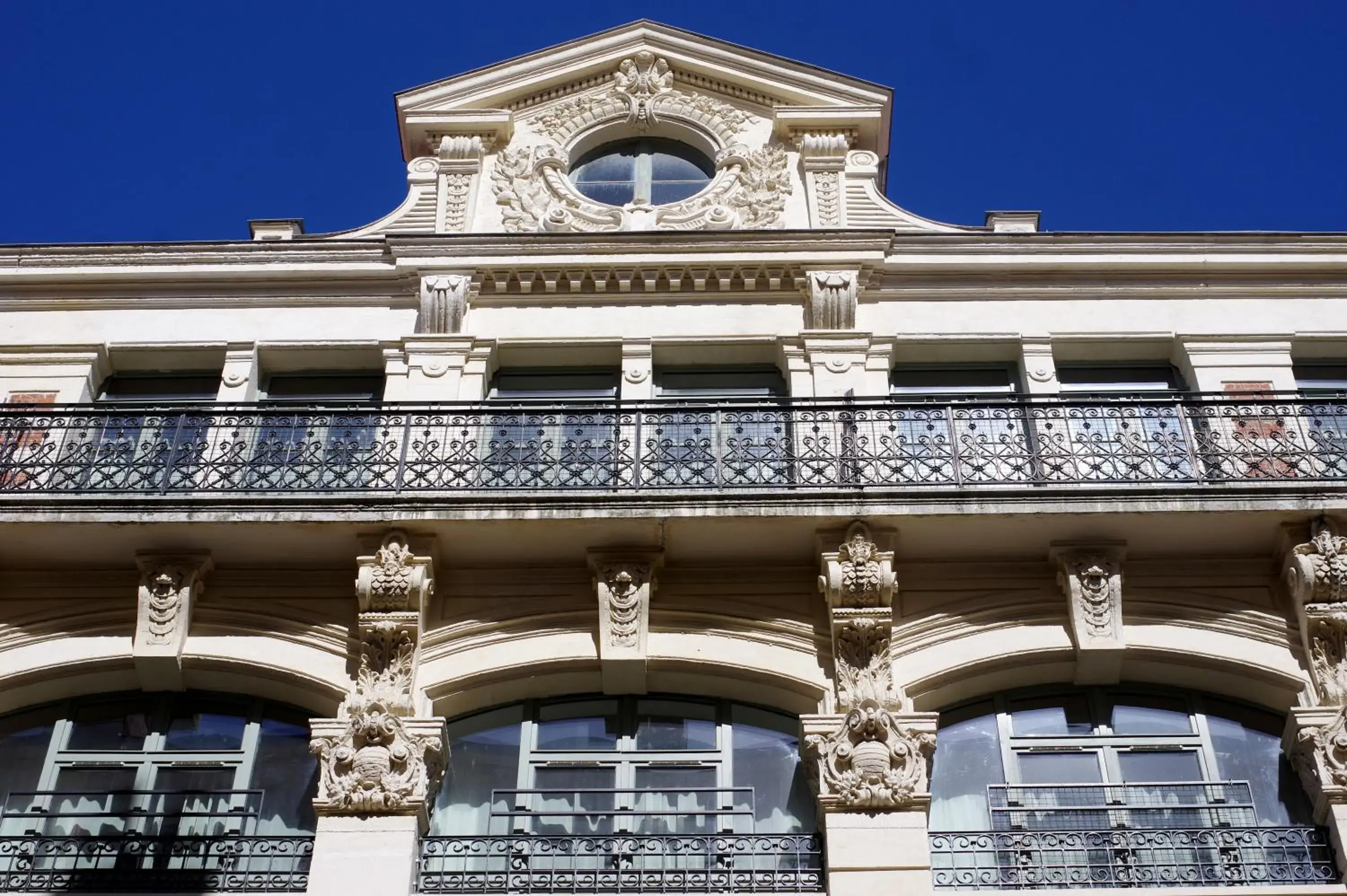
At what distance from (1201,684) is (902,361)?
13.0 feet

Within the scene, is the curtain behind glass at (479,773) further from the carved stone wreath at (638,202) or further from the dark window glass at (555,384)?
the carved stone wreath at (638,202)

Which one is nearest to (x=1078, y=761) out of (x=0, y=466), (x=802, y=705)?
(x=802, y=705)

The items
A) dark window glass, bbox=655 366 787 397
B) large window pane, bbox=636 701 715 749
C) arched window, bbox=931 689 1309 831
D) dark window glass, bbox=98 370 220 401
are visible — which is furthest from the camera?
dark window glass, bbox=98 370 220 401

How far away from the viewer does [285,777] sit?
10.8 metres

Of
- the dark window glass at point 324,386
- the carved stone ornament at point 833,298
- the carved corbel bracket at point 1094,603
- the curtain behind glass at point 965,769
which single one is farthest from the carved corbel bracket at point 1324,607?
the dark window glass at point 324,386

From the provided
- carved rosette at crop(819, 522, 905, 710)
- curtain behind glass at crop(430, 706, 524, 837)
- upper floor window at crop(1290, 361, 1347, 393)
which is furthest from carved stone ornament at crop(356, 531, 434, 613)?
upper floor window at crop(1290, 361, 1347, 393)

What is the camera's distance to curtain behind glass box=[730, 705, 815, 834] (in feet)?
34.3

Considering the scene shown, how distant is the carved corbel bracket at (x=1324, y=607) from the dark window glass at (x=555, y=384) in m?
5.62

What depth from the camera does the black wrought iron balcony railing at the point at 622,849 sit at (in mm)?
9875

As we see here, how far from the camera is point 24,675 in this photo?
11.1m

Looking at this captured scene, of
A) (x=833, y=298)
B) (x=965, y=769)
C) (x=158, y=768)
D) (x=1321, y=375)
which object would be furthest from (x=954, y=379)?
(x=158, y=768)

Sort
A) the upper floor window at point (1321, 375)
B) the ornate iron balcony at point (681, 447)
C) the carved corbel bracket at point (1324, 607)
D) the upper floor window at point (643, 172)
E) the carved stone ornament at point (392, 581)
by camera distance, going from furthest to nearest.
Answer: the upper floor window at point (643, 172) < the upper floor window at point (1321, 375) < the ornate iron balcony at point (681, 447) < the carved stone ornament at point (392, 581) < the carved corbel bracket at point (1324, 607)

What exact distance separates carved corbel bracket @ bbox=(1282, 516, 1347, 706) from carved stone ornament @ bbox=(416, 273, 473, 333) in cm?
688

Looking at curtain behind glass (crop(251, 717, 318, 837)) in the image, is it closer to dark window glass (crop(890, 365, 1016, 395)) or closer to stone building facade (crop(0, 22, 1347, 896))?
stone building facade (crop(0, 22, 1347, 896))
